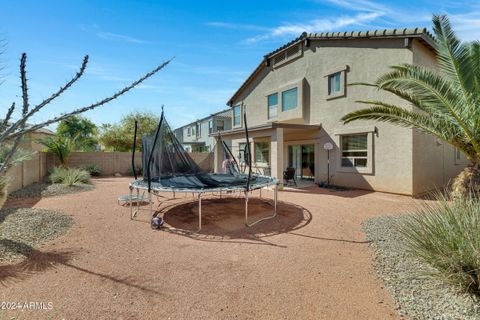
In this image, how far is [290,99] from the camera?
45.2 ft

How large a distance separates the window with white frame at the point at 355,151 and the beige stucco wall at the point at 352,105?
321 mm

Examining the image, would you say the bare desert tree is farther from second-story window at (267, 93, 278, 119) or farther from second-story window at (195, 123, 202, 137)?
second-story window at (195, 123, 202, 137)

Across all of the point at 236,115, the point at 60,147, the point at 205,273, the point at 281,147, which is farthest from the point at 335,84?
the point at 60,147

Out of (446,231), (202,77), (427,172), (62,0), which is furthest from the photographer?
(202,77)

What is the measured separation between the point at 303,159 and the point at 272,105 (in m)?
3.94

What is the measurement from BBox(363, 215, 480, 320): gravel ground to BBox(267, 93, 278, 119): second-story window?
451 inches

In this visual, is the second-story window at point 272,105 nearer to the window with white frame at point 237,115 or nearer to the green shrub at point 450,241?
the window with white frame at point 237,115

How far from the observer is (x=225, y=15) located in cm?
930

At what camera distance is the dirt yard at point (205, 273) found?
272 centimetres

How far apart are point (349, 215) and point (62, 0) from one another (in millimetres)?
7415

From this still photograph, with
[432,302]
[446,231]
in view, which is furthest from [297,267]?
[446,231]

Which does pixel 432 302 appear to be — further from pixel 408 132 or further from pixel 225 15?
pixel 225 15

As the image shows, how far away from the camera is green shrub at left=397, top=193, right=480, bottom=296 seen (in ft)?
8.98

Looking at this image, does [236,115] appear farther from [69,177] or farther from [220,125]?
[69,177]
